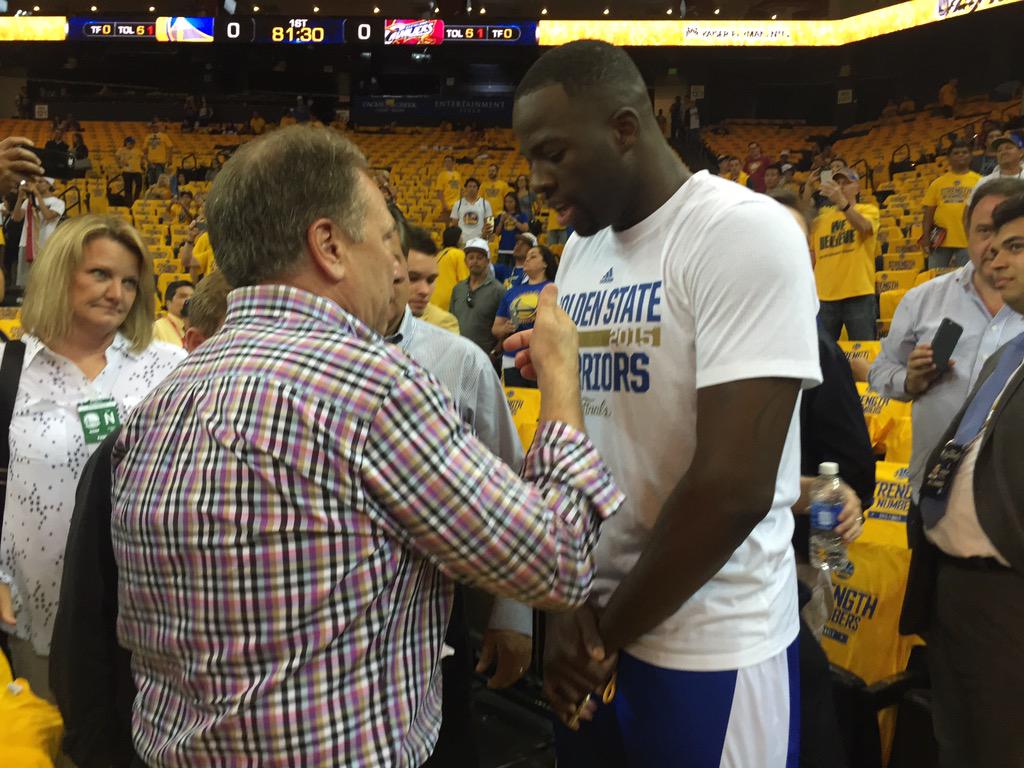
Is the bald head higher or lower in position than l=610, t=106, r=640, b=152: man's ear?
higher

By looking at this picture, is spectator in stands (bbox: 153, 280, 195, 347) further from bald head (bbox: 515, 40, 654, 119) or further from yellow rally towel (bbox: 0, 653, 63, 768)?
bald head (bbox: 515, 40, 654, 119)

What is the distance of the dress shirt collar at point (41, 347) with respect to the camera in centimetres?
223

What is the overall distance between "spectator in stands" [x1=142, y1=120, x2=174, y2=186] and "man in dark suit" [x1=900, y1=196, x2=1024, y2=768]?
1660cm

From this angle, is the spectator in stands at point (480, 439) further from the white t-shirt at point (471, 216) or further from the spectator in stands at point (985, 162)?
the spectator in stands at point (985, 162)

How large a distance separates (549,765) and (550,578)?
2251 millimetres

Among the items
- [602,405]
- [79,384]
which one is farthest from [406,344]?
[602,405]

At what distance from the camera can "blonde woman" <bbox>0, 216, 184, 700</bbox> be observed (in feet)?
6.91

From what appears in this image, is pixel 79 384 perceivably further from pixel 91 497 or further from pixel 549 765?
pixel 549 765

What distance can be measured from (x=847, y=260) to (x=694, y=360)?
568 cm

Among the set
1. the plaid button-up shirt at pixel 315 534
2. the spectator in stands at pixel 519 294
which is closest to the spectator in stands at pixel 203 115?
the spectator in stands at pixel 519 294

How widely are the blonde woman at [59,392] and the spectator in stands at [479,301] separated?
471cm

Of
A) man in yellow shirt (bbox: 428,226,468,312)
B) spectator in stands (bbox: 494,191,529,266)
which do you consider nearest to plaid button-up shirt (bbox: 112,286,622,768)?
man in yellow shirt (bbox: 428,226,468,312)

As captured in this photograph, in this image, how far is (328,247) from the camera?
1.06 metres

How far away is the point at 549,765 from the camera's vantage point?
9.61 ft
